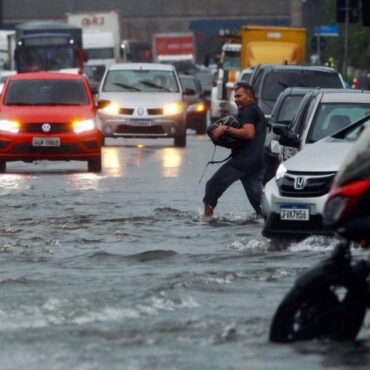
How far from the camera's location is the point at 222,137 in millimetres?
18656

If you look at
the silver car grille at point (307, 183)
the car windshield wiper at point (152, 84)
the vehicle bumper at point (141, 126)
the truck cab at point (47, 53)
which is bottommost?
the truck cab at point (47, 53)

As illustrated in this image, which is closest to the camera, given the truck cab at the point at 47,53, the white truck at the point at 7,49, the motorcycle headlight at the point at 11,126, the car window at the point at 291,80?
the motorcycle headlight at the point at 11,126

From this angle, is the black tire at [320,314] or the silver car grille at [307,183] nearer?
the black tire at [320,314]

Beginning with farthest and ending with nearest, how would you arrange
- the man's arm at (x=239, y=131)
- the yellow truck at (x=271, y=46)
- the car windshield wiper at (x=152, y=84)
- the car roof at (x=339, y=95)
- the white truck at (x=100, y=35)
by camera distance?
the white truck at (x=100, y=35)
the yellow truck at (x=271, y=46)
the car windshield wiper at (x=152, y=84)
the car roof at (x=339, y=95)
the man's arm at (x=239, y=131)

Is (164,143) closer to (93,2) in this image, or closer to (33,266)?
(33,266)

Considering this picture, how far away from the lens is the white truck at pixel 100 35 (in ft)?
272

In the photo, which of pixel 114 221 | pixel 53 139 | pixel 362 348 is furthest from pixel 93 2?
pixel 362 348

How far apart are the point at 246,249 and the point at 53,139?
12965 millimetres

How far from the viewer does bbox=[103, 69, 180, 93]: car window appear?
3800 centimetres

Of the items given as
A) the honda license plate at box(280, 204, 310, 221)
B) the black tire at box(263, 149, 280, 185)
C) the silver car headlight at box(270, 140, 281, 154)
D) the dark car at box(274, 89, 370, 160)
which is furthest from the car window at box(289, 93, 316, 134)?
the honda license plate at box(280, 204, 310, 221)

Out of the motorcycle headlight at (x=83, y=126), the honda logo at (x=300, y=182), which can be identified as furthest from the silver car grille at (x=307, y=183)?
the motorcycle headlight at (x=83, y=126)

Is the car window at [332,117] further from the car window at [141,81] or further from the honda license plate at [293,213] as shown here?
the car window at [141,81]

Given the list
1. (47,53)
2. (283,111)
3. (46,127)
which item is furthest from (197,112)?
(283,111)

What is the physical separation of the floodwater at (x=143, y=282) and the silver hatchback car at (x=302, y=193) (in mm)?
213
